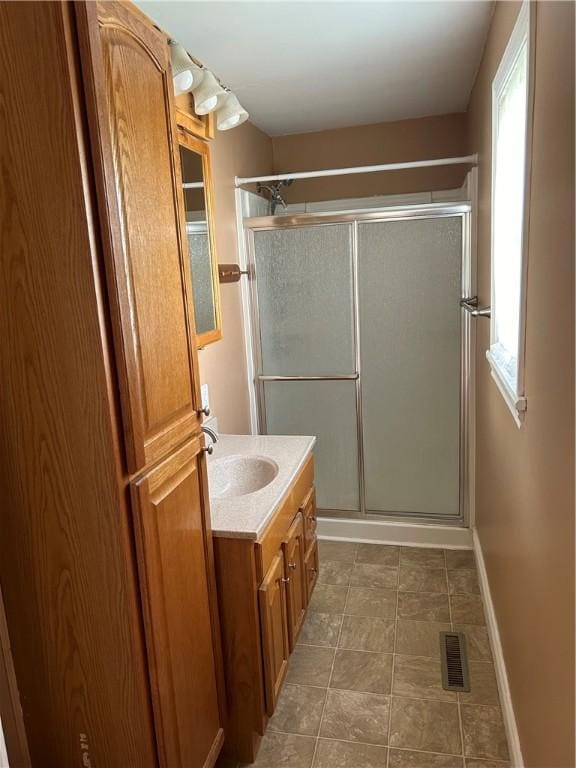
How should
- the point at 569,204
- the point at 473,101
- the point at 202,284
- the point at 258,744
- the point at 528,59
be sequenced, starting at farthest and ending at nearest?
the point at 473,101
the point at 202,284
the point at 258,744
the point at 528,59
the point at 569,204

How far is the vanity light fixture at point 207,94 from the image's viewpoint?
2027 millimetres

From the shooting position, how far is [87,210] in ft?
3.53

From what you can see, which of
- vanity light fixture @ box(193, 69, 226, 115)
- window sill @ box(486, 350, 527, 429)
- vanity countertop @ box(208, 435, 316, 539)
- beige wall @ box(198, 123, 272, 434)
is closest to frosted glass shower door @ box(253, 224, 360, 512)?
beige wall @ box(198, 123, 272, 434)

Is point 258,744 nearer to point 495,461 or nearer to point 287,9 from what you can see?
point 495,461

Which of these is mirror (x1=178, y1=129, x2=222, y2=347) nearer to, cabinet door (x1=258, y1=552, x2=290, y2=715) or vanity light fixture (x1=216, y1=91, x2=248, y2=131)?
vanity light fixture (x1=216, y1=91, x2=248, y2=131)

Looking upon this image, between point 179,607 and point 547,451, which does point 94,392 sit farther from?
point 547,451

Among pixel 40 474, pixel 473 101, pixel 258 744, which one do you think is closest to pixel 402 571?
pixel 258 744

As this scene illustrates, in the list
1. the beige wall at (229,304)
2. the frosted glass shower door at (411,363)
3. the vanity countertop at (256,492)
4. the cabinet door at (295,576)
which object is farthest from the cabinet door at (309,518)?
the frosted glass shower door at (411,363)

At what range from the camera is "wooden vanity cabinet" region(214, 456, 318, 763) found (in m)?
1.70

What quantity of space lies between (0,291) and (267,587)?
1.14 m

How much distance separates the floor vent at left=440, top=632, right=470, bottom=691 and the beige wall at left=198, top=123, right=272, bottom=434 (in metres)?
1.37

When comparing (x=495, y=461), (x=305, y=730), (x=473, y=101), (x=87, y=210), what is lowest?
(x=305, y=730)

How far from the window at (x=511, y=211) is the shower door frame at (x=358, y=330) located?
28.5 inches

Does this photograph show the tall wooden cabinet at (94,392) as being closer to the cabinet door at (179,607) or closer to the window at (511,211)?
the cabinet door at (179,607)
